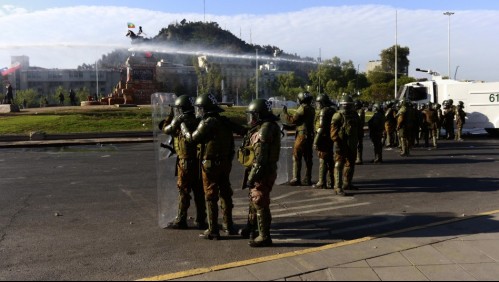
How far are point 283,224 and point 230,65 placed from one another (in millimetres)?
114113

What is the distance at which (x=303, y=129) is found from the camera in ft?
35.0

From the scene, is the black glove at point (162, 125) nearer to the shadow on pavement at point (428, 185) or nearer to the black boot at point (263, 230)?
the black boot at point (263, 230)

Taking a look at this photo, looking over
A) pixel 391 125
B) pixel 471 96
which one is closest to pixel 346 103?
pixel 391 125

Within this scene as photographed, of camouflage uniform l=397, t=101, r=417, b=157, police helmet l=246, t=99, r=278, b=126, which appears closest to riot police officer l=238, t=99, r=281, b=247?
police helmet l=246, t=99, r=278, b=126

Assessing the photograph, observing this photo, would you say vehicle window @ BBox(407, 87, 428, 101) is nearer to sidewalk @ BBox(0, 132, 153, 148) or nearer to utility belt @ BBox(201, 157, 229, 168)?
sidewalk @ BBox(0, 132, 153, 148)

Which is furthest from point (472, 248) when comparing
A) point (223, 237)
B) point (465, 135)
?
point (465, 135)

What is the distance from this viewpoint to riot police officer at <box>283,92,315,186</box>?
1053cm

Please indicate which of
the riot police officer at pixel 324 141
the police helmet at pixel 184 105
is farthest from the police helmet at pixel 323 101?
the police helmet at pixel 184 105

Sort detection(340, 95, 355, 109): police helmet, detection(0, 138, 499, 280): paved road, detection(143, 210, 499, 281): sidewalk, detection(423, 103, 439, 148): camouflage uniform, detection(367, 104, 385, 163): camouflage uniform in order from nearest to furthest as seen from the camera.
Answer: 1. detection(143, 210, 499, 281): sidewalk
2. detection(0, 138, 499, 280): paved road
3. detection(340, 95, 355, 109): police helmet
4. detection(367, 104, 385, 163): camouflage uniform
5. detection(423, 103, 439, 148): camouflage uniform

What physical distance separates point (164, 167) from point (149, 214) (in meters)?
1.34

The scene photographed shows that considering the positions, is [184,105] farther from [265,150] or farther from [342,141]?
[342,141]

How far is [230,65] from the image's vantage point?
119 metres

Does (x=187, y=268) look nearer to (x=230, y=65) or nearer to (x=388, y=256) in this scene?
(x=388, y=256)

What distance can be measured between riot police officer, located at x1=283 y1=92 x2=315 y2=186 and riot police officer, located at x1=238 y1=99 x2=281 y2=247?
4394 mm
